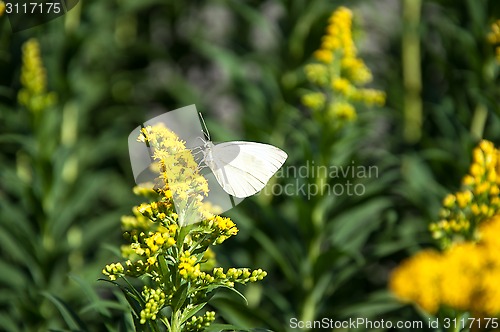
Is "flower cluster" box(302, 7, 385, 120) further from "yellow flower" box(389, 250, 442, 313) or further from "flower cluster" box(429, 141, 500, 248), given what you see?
"yellow flower" box(389, 250, 442, 313)

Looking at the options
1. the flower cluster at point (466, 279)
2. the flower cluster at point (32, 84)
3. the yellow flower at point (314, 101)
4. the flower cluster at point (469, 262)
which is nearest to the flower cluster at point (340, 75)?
the yellow flower at point (314, 101)

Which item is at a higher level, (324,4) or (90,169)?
(324,4)

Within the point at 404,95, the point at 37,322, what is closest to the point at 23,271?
the point at 37,322

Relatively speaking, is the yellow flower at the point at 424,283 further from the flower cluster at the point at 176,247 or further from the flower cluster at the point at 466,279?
the flower cluster at the point at 176,247

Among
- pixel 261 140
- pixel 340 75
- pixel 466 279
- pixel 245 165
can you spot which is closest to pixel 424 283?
pixel 466 279

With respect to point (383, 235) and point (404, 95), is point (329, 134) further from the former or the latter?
point (404, 95)

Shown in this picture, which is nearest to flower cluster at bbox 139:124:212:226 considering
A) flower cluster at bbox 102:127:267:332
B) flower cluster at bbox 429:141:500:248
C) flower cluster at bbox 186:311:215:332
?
flower cluster at bbox 102:127:267:332
